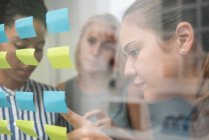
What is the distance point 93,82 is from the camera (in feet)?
2.33

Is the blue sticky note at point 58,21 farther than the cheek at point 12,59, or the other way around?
the cheek at point 12,59

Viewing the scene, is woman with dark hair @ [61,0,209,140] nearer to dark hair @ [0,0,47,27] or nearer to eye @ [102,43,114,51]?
eye @ [102,43,114,51]

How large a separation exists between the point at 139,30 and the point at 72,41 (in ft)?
0.52

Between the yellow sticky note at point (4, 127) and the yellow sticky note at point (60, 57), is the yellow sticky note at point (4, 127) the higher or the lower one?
the lower one

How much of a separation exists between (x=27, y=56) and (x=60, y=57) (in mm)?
113

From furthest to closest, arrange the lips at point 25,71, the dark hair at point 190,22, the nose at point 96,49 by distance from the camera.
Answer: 1. the lips at point 25,71
2. the nose at point 96,49
3. the dark hair at point 190,22

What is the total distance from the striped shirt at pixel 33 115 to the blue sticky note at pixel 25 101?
10mm

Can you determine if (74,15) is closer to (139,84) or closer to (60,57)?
(60,57)

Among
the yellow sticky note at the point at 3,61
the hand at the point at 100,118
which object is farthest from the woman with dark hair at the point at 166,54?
the yellow sticky note at the point at 3,61

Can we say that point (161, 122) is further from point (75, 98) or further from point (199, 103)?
point (75, 98)

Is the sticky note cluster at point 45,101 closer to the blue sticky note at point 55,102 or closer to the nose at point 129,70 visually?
the blue sticky note at point 55,102

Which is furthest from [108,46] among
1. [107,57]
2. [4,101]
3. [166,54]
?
[4,101]

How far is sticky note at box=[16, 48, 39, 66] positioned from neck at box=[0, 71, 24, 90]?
65mm

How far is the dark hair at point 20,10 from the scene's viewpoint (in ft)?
2.57
